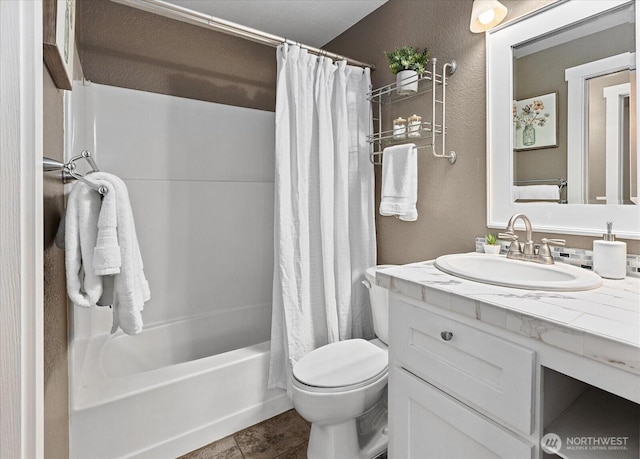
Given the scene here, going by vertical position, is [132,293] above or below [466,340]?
above

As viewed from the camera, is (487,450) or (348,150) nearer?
(487,450)

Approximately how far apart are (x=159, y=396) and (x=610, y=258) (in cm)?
180

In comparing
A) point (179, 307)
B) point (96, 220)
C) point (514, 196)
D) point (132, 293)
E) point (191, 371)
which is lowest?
point (191, 371)

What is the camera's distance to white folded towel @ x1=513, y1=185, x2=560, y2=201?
1.29m

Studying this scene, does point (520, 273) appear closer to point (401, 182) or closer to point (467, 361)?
point (467, 361)

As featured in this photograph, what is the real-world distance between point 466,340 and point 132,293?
3.23 ft

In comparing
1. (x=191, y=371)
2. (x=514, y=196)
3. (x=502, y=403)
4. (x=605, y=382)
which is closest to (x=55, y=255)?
(x=191, y=371)

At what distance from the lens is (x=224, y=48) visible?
7.49 feet

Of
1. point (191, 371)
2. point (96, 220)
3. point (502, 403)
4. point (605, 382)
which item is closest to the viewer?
point (605, 382)

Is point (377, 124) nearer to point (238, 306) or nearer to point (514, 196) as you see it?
point (514, 196)

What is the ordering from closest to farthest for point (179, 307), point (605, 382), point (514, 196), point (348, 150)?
point (605, 382) < point (514, 196) < point (348, 150) < point (179, 307)

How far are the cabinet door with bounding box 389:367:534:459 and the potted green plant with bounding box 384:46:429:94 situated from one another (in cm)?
138

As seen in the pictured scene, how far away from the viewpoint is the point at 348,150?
1968 mm

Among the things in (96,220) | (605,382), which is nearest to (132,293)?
(96,220)
